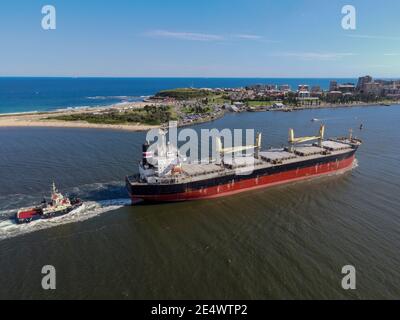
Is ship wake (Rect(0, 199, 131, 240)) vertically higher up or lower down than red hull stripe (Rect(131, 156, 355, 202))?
lower down

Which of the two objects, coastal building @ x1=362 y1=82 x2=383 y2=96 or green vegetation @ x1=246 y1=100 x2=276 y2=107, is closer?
green vegetation @ x1=246 y1=100 x2=276 y2=107

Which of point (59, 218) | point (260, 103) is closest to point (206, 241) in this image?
point (59, 218)

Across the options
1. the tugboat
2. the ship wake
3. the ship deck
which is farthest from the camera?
the ship deck

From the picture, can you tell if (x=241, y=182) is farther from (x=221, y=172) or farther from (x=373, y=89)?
(x=373, y=89)

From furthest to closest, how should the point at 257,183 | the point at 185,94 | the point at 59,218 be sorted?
the point at 185,94
the point at 257,183
the point at 59,218

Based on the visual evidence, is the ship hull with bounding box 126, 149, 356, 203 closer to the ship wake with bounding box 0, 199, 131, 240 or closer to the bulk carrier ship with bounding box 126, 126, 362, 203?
the bulk carrier ship with bounding box 126, 126, 362, 203

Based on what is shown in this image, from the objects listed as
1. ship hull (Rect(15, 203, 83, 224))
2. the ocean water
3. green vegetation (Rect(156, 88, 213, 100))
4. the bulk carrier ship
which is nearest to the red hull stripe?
the bulk carrier ship
